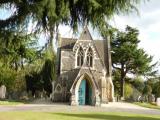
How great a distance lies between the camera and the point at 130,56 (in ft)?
239

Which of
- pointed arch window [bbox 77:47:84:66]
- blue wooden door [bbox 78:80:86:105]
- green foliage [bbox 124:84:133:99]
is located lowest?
blue wooden door [bbox 78:80:86:105]

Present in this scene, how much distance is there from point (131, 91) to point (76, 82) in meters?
46.1

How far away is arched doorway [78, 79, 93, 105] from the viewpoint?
55.4 m

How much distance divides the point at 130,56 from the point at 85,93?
63.9 ft

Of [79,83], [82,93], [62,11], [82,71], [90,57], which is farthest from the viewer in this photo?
[90,57]

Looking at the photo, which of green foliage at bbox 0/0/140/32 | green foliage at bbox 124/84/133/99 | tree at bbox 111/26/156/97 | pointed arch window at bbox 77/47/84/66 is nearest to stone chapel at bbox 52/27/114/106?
pointed arch window at bbox 77/47/84/66

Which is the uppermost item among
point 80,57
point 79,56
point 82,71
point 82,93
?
point 79,56

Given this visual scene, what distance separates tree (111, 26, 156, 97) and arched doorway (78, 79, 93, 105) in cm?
1753

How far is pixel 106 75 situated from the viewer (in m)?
62.2

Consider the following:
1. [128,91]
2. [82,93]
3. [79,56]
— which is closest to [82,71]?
[82,93]

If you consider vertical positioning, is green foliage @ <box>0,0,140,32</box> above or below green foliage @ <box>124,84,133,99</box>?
below

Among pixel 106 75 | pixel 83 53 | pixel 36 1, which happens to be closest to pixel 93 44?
pixel 83 53

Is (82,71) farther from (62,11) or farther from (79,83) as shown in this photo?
(62,11)

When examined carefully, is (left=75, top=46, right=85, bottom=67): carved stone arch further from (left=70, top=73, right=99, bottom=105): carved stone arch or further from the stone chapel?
(left=70, top=73, right=99, bottom=105): carved stone arch
